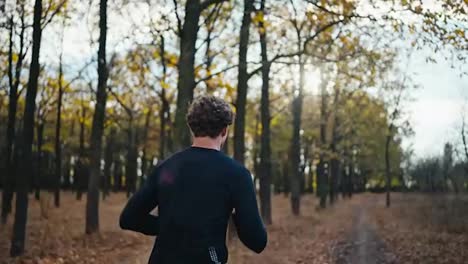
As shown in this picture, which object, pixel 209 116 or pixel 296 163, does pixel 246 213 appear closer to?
pixel 209 116

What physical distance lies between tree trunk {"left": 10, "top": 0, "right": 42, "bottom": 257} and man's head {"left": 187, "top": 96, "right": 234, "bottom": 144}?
11.7 metres

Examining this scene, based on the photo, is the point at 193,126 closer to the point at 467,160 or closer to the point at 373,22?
the point at 373,22

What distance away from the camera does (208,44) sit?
85.8 ft

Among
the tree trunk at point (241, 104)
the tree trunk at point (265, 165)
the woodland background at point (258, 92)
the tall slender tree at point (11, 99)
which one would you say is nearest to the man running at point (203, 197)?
the woodland background at point (258, 92)

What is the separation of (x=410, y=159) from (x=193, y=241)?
222 ft

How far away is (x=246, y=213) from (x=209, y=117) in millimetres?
538

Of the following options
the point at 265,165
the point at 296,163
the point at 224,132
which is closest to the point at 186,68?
the point at 265,165

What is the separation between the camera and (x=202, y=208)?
2.78 metres

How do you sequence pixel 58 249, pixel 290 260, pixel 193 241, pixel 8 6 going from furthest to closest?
pixel 8 6
pixel 58 249
pixel 290 260
pixel 193 241

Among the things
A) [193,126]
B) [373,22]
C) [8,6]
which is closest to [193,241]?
[193,126]

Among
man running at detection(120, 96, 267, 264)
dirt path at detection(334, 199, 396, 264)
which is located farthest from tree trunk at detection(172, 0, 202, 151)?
man running at detection(120, 96, 267, 264)

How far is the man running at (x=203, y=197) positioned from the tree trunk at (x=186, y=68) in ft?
34.1

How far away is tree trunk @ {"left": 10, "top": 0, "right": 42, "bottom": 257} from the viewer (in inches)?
539

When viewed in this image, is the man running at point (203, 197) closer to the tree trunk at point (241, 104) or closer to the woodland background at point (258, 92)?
the woodland background at point (258, 92)
